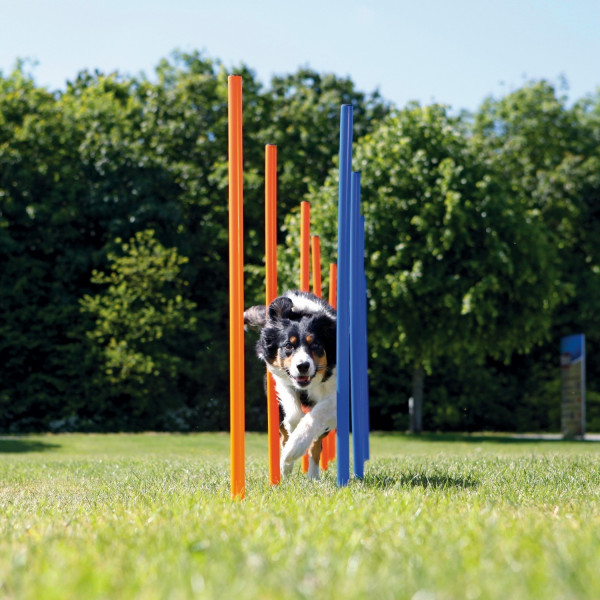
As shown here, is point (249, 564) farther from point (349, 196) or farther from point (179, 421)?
point (179, 421)

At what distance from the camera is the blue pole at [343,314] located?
5809mm

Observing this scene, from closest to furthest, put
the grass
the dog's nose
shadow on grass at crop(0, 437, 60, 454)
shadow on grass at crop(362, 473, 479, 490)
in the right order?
1. the grass
2. shadow on grass at crop(362, 473, 479, 490)
3. the dog's nose
4. shadow on grass at crop(0, 437, 60, 454)

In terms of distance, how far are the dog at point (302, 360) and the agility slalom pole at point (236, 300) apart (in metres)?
1.06

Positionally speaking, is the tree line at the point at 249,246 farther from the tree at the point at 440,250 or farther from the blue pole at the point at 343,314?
the blue pole at the point at 343,314

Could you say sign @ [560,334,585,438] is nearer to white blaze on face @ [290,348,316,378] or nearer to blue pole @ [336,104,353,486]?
white blaze on face @ [290,348,316,378]

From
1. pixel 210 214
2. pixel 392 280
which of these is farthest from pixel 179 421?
pixel 392 280

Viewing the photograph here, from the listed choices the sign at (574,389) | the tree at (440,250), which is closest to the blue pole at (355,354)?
the tree at (440,250)

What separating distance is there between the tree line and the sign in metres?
1.66

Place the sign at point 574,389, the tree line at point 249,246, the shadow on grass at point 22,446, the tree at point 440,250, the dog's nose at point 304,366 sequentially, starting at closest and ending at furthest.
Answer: the dog's nose at point 304,366 → the shadow on grass at point 22,446 → the tree at point 440,250 → the tree line at point 249,246 → the sign at point 574,389

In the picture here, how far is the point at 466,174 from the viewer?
1905 cm

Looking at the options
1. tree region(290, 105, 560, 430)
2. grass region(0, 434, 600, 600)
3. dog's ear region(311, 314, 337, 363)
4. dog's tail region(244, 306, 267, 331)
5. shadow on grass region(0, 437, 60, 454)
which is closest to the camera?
grass region(0, 434, 600, 600)

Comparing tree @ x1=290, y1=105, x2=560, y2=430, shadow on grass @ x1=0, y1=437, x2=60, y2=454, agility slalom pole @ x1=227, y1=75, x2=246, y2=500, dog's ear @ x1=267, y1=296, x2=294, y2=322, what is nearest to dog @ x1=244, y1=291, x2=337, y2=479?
dog's ear @ x1=267, y1=296, x2=294, y2=322

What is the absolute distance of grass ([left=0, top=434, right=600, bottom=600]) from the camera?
8.48 feet

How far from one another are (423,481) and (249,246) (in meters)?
16.9
